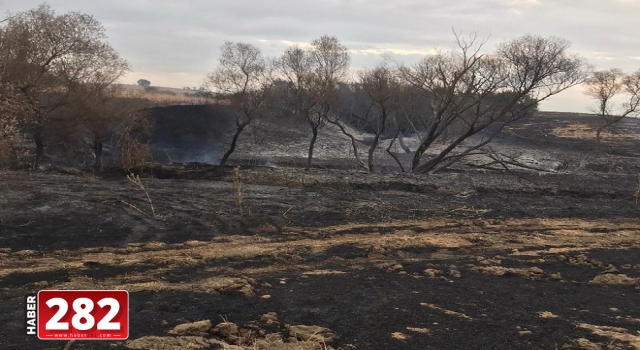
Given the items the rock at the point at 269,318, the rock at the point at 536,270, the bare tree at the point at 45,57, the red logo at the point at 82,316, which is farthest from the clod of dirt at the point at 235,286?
the bare tree at the point at 45,57

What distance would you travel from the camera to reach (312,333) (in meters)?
4.85

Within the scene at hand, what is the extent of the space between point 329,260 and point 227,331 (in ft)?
9.79

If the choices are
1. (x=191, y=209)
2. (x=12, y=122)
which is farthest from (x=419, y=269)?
(x=12, y=122)

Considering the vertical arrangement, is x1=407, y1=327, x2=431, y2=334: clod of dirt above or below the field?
below

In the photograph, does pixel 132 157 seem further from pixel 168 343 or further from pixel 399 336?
pixel 399 336

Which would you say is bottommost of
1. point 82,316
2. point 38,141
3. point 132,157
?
point 82,316

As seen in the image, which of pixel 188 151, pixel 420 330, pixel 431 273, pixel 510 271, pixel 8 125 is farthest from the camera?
pixel 188 151

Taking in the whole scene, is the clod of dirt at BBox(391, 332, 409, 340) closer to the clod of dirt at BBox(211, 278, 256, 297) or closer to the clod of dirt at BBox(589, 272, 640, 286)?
the clod of dirt at BBox(211, 278, 256, 297)

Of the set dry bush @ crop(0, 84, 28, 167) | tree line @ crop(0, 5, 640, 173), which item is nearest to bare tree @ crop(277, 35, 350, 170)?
tree line @ crop(0, 5, 640, 173)

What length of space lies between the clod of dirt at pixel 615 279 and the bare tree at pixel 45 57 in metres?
20.2

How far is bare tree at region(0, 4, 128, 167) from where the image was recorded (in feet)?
67.4

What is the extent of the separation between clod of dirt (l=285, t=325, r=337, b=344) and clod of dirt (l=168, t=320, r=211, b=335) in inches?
31.3

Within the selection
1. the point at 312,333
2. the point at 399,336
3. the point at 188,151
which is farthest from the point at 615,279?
the point at 188,151

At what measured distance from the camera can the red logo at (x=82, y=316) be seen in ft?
13.0
